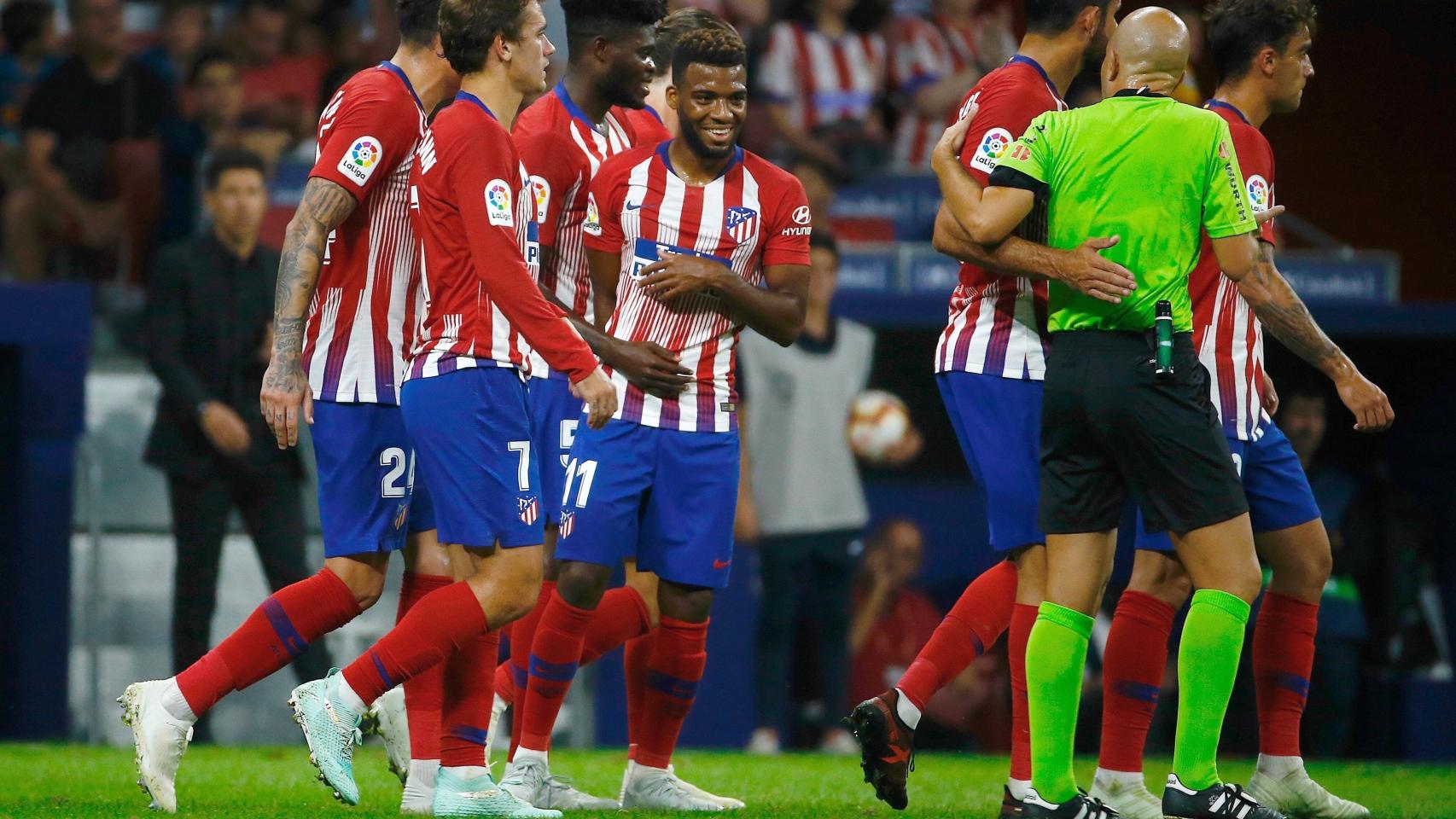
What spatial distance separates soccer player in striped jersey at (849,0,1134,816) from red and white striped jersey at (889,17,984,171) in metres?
6.69

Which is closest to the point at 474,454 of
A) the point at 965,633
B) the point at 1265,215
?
the point at 965,633

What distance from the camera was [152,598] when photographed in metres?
8.47

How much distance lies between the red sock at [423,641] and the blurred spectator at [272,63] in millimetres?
6850

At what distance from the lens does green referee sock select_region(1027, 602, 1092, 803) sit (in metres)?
Result: 4.36

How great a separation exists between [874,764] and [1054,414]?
1134mm

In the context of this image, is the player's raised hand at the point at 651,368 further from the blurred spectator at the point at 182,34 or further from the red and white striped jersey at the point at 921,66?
the red and white striped jersey at the point at 921,66

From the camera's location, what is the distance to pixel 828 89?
473 inches

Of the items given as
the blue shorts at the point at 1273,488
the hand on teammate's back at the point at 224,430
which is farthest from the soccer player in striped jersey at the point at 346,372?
the hand on teammate's back at the point at 224,430

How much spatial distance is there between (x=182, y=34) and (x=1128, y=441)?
839cm

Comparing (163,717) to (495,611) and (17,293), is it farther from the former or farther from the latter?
(17,293)

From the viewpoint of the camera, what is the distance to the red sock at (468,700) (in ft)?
15.4

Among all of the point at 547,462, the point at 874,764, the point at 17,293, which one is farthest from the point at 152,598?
the point at 874,764

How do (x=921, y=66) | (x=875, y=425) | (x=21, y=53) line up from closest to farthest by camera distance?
1. (x=875, y=425)
2. (x=21, y=53)
3. (x=921, y=66)

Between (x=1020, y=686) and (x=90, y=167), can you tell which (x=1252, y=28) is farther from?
(x=90, y=167)
